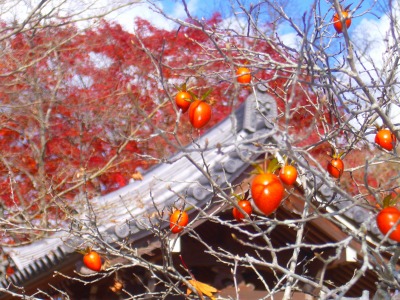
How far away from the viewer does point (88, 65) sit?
12469 mm

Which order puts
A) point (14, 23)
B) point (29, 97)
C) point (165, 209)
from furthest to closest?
1. point (29, 97)
2. point (14, 23)
3. point (165, 209)

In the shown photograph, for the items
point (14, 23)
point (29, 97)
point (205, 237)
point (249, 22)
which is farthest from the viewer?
point (29, 97)

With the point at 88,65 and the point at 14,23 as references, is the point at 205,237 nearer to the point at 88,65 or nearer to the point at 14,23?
the point at 14,23

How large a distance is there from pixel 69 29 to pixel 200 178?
6.64 meters

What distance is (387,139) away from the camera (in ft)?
10.8

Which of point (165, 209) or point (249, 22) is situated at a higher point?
point (249, 22)

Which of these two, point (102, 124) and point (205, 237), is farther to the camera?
point (102, 124)

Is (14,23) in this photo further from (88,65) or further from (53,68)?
(88,65)

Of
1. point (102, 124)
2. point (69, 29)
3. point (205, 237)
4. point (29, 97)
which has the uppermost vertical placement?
point (69, 29)

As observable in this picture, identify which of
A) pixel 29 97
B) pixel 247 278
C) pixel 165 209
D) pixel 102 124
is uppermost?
pixel 29 97

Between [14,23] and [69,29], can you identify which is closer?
[14,23]

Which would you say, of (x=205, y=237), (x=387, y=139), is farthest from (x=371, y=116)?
(x=205, y=237)

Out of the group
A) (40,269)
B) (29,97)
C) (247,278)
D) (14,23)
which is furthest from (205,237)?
(29,97)

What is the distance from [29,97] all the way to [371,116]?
8.06m
